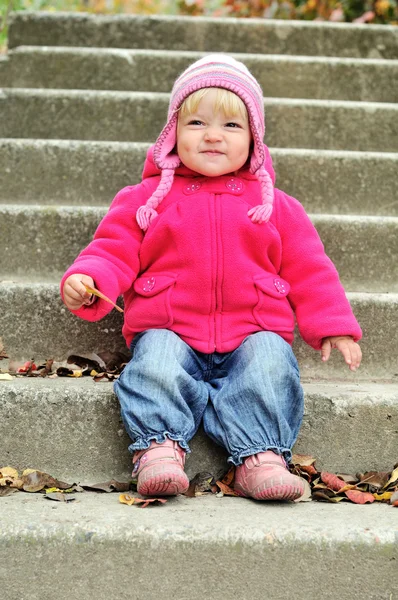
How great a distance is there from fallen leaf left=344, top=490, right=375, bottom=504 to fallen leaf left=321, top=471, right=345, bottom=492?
62 millimetres

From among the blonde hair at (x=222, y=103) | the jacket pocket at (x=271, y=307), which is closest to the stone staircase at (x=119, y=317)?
the jacket pocket at (x=271, y=307)

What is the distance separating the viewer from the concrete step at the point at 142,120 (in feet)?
11.2

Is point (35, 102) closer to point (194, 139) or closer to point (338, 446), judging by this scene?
point (194, 139)

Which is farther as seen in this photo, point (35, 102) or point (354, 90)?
point (354, 90)

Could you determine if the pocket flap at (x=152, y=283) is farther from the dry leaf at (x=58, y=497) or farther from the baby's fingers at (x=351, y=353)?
the dry leaf at (x=58, y=497)

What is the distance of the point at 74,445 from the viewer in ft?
6.61

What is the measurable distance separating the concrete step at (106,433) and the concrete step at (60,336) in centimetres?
33

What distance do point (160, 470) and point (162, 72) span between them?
8.60 feet

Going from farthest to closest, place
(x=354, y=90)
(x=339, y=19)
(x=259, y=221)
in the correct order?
(x=339, y=19) < (x=354, y=90) < (x=259, y=221)

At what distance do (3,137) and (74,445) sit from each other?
196 centimetres

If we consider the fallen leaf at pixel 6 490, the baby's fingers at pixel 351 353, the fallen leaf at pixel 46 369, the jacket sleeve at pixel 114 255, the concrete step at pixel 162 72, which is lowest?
the fallen leaf at pixel 6 490

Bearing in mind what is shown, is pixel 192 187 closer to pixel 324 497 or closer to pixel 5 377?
pixel 5 377

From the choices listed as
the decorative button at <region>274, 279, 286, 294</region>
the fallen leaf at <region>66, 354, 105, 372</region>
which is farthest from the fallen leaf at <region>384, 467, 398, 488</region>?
the fallen leaf at <region>66, 354, 105, 372</region>

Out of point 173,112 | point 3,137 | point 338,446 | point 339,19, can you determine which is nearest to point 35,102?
point 3,137
